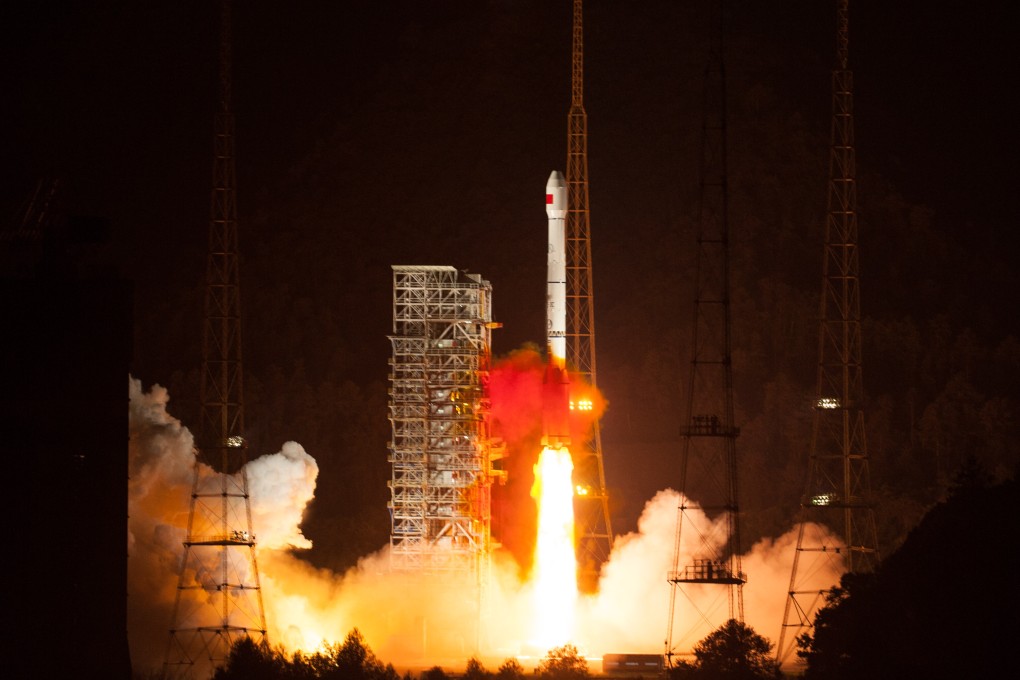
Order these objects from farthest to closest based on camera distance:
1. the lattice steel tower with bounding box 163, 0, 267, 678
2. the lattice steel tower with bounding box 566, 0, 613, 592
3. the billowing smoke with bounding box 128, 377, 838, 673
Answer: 1. the lattice steel tower with bounding box 566, 0, 613, 592
2. the billowing smoke with bounding box 128, 377, 838, 673
3. the lattice steel tower with bounding box 163, 0, 267, 678

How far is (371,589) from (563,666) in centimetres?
1324

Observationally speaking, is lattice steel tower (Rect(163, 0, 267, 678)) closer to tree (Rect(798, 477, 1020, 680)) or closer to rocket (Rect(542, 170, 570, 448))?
rocket (Rect(542, 170, 570, 448))

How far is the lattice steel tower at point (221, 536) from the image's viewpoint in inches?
2243

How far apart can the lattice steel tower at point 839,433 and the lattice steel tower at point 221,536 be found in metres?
15.7

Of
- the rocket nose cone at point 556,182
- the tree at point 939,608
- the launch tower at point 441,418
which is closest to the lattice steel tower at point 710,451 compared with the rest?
the rocket nose cone at point 556,182

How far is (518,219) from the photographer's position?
110062mm

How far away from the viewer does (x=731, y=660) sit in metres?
51.5

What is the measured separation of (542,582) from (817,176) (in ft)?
152

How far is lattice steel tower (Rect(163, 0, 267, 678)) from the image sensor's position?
56969mm

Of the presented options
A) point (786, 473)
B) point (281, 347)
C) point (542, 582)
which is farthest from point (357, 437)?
point (542, 582)

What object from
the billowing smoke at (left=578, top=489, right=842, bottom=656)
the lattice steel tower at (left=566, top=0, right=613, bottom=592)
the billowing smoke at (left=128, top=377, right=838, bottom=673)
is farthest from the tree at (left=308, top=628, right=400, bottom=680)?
the lattice steel tower at (left=566, top=0, right=613, bottom=592)

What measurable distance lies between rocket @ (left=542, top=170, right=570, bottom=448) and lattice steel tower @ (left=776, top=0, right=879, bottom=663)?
326 inches

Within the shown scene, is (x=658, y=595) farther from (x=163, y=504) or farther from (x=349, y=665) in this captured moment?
(x=349, y=665)

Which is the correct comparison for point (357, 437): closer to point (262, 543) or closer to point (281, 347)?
point (281, 347)
